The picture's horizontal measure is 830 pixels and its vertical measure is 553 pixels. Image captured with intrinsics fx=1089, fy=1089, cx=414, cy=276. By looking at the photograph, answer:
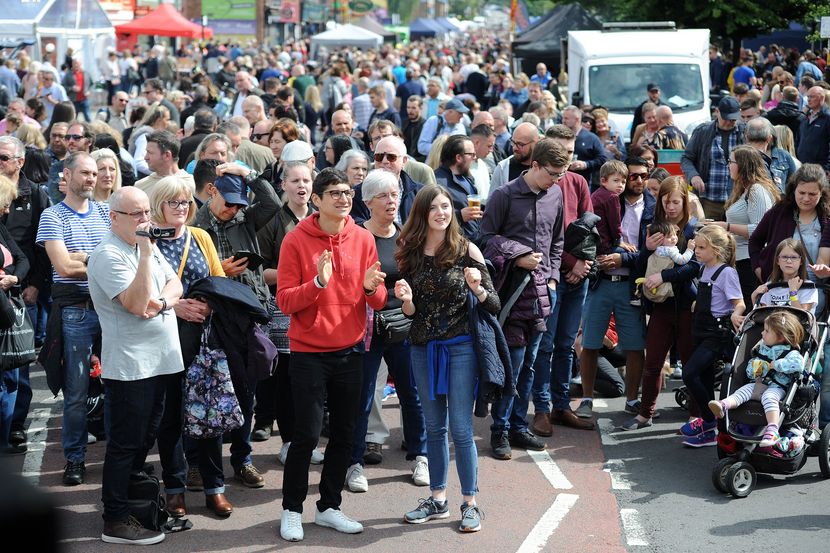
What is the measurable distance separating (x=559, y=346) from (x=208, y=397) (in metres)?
2.92

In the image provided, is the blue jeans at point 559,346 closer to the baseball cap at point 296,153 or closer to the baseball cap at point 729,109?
the baseball cap at point 296,153

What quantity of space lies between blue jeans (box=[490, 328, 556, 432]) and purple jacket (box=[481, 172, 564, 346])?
11cm

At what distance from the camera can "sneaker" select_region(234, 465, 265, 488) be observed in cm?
671

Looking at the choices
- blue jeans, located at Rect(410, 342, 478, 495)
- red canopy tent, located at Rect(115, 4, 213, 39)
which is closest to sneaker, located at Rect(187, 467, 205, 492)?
blue jeans, located at Rect(410, 342, 478, 495)

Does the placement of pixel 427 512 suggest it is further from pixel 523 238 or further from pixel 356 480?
pixel 523 238

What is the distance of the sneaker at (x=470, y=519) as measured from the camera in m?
5.94

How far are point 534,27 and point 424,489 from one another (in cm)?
2980

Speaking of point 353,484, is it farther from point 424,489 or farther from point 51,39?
point 51,39

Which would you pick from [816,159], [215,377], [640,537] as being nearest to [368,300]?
[215,377]

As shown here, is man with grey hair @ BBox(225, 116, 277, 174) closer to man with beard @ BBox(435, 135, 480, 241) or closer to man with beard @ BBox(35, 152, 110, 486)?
man with beard @ BBox(435, 135, 480, 241)

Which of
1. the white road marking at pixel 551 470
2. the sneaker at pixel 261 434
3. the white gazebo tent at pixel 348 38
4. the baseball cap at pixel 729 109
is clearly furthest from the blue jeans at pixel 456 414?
the white gazebo tent at pixel 348 38

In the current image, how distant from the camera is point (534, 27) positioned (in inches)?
1371

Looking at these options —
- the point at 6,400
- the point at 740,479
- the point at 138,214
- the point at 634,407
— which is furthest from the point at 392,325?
the point at 634,407

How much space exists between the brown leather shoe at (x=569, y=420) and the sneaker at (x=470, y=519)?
219 centimetres
